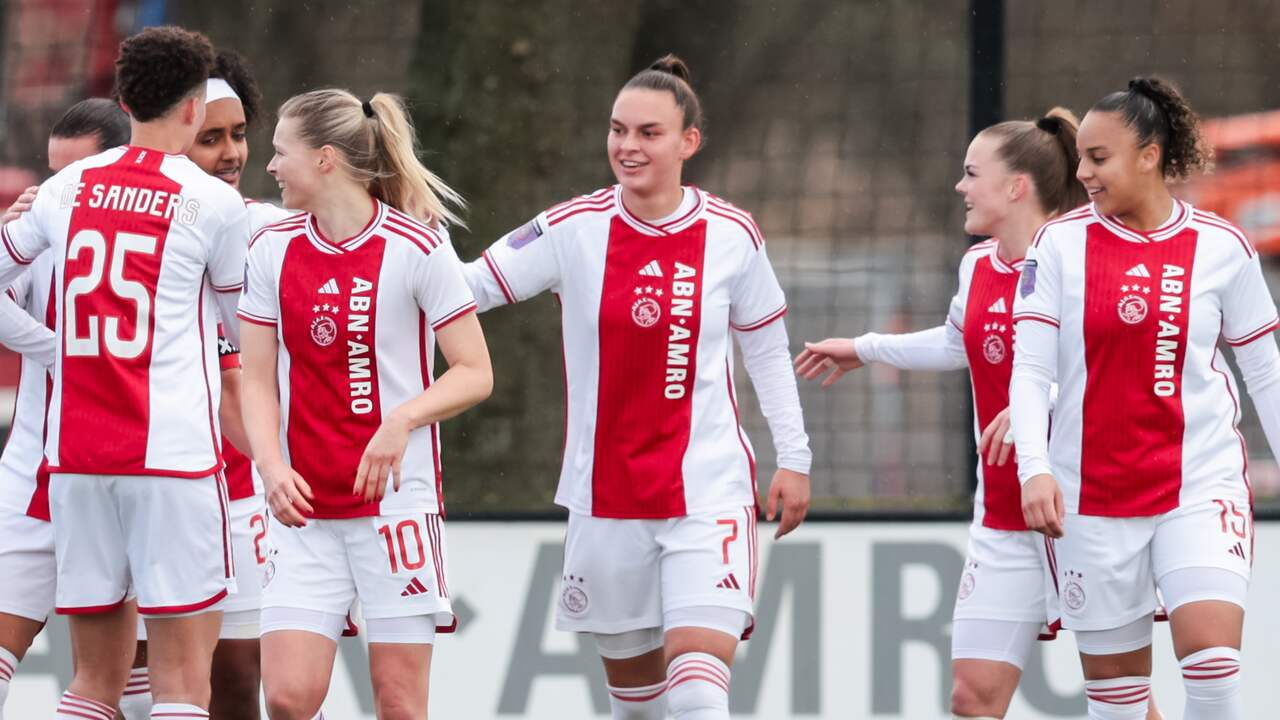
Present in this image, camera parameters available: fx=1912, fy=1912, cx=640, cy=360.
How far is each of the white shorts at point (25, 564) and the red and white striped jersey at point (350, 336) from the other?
0.77m

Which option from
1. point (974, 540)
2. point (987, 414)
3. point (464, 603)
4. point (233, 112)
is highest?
point (233, 112)

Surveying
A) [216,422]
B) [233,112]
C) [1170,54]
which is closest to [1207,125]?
[1170,54]

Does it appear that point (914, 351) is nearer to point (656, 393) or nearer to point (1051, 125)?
point (1051, 125)

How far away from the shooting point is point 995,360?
5.52 meters

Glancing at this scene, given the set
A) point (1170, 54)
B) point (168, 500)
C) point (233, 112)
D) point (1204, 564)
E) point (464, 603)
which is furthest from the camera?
point (1170, 54)

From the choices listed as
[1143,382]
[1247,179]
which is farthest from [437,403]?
[1247,179]

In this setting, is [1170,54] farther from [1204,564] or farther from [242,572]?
[242,572]

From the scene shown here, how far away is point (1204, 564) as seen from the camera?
4.89m

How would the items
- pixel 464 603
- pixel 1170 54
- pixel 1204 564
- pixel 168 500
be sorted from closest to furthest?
1. pixel 168 500
2. pixel 1204 564
3. pixel 464 603
4. pixel 1170 54

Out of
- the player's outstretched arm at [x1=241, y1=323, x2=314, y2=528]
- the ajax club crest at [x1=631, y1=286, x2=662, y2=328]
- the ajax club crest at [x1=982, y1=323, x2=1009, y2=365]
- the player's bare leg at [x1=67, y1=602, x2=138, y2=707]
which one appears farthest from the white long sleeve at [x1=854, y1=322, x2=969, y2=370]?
the player's bare leg at [x1=67, y1=602, x2=138, y2=707]

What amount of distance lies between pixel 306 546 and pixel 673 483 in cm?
98

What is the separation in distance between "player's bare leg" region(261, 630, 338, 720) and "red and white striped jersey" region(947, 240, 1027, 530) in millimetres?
1954

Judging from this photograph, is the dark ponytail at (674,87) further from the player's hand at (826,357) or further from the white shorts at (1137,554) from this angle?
the white shorts at (1137,554)

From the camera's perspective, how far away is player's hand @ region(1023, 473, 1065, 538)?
4.77m
